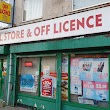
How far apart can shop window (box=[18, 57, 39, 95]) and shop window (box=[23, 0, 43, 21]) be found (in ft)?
6.16

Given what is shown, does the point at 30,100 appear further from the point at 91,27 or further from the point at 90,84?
the point at 91,27

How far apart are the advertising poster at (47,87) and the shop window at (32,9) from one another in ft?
9.04

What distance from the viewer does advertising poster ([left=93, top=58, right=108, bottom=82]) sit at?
7452 millimetres

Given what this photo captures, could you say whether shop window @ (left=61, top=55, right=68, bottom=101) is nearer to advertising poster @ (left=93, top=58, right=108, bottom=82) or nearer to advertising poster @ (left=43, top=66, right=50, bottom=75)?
advertising poster @ (left=43, top=66, right=50, bottom=75)

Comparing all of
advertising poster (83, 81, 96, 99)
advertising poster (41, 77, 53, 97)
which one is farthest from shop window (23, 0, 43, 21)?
advertising poster (83, 81, 96, 99)

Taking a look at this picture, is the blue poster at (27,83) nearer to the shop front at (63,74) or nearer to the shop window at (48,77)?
the shop front at (63,74)

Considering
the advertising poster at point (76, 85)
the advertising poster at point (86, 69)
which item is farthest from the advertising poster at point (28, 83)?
the advertising poster at point (86, 69)

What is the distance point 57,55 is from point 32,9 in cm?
295

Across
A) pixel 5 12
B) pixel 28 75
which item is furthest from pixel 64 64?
pixel 5 12

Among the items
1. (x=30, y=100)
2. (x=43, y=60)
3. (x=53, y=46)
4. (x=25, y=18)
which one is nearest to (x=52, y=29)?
(x=53, y=46)

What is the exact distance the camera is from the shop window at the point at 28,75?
9.96 m

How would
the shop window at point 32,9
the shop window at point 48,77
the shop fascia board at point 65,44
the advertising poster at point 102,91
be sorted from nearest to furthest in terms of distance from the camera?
the shop fascia board at point 65,44
the advertising poster at point 102,91
the shop window at point 48,77
the shop window at point 32,9

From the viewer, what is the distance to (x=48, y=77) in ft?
30.8

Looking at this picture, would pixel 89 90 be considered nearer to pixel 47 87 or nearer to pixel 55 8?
pixel 47 87
